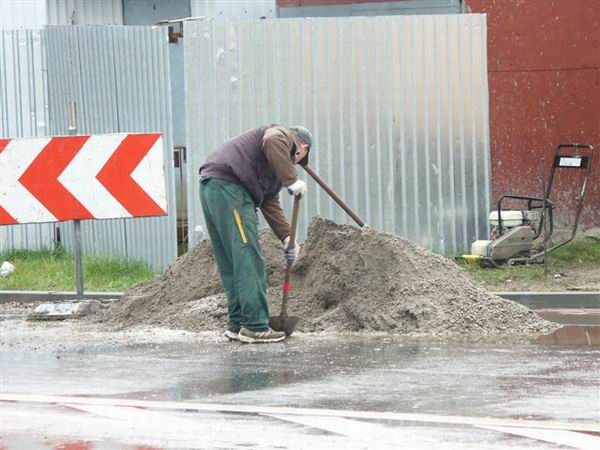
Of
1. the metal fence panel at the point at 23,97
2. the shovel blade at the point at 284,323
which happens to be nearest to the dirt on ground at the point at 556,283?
the shovel blade at the point at 284,323

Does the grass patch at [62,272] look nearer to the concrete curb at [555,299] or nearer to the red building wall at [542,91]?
the concrete curb at [555,299]

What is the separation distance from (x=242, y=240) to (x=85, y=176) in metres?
2.74

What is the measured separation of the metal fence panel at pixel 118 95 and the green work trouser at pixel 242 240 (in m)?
4.73

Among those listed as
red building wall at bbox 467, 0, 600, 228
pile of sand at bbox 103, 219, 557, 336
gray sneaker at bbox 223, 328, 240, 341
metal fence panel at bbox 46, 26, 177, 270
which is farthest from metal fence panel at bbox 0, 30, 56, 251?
gray sneaker at bbox 223, 328, 240, 341

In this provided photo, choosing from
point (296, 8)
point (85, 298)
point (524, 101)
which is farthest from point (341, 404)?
point (296, 8)

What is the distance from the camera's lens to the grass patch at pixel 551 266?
42.3ft

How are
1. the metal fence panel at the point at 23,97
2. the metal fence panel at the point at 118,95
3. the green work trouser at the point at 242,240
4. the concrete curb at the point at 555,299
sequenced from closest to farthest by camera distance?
the green work trouser at the point at 242,240, the concrete curb at the point at 555,299, the metal fence panel at the point at 118,95, the metal fence panel at the point at 23,97

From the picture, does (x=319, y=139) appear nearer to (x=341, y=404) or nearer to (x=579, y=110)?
(x=579, y=110)

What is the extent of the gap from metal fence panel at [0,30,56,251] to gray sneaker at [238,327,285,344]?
6.06 meters

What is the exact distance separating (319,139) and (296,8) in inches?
143

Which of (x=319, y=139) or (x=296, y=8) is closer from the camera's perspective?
(x=319, y=139)

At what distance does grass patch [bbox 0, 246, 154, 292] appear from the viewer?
1332cm

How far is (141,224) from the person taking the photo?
14.8 meters

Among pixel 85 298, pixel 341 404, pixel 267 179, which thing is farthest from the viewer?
pixel 85 298
